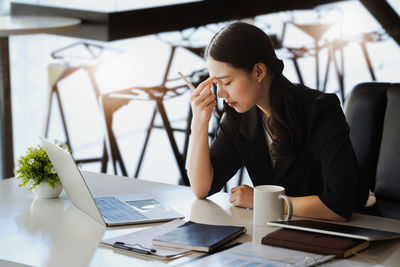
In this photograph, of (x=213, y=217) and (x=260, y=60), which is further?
(x=260, y=60)

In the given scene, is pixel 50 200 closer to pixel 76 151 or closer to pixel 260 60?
pixel 260 60

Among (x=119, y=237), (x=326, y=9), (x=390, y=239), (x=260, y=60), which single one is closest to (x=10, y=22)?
(x=326, y=9)

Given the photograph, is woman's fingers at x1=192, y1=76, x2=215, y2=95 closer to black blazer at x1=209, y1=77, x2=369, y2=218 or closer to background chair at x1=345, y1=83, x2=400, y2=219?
black blazer at x1=209, y1=77, x2=369, y2=218

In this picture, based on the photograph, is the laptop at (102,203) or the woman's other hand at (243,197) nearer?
the laptop at (102,203)

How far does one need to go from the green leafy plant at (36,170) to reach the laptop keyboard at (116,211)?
15 centimetres

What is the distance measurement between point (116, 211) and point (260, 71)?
576 mm

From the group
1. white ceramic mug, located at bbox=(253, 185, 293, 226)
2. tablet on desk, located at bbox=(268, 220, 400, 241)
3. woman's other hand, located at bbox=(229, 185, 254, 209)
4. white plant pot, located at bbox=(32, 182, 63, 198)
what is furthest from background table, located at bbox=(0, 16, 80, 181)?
tablet on desk, located at bbox=(268, 220, 400, 241)

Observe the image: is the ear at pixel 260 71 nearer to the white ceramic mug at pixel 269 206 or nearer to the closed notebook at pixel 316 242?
the white ceramic mug at pixel 269 206

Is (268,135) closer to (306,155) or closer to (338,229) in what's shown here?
(306,155)

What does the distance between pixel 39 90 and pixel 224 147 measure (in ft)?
12.7

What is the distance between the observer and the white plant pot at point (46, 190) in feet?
6.31

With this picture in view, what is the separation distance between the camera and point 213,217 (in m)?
1.77

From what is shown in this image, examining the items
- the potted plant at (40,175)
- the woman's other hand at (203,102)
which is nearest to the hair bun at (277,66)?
the woman's other hand at (203,102)

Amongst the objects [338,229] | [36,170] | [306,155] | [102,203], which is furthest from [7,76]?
[338,229]
